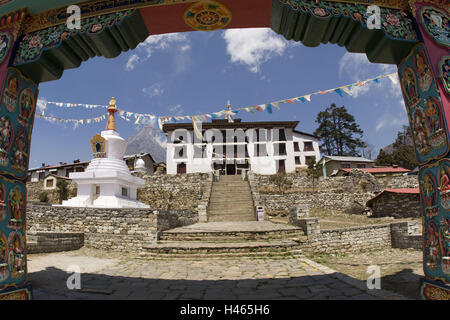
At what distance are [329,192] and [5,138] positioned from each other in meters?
Answer: 25.5

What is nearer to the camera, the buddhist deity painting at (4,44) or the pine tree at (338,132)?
the buddhist deity painting at (4,44)

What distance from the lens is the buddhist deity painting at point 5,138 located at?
3559 mm

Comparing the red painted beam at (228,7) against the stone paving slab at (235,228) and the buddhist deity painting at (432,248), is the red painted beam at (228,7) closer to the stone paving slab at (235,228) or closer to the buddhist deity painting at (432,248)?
the buddhist deity painting at (432,248)

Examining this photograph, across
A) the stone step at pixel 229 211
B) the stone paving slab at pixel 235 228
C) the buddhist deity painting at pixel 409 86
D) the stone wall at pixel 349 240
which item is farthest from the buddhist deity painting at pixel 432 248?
the stone step at pixel 229 211

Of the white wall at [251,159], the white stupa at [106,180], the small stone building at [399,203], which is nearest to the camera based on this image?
the white stupa at [106,180]

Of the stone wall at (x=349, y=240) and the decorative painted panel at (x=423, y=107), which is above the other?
the decorative painted panel at (x=423, y=107)

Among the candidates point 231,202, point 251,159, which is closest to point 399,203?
point 231,202

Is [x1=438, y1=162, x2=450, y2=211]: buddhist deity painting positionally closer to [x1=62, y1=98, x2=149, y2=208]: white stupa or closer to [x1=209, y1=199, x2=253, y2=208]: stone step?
[x1=62, y1=98, x2=149, y2=208]: white stupa

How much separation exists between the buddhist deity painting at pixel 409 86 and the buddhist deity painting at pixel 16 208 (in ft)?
19.7

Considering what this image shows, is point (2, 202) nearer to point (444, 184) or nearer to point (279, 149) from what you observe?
point (444, 184)

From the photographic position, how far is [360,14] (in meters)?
3.77
